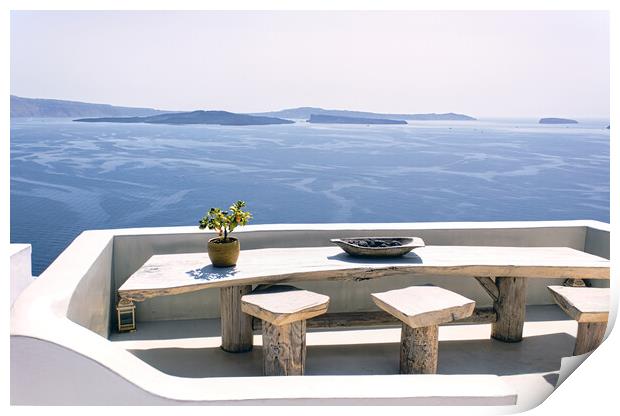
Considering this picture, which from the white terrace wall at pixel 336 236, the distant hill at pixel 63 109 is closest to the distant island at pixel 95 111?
the distant hill at pixel 63 109

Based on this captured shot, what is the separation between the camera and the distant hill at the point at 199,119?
75.9m

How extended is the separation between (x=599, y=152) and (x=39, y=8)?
6737 centimetres

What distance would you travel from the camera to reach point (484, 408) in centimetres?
196

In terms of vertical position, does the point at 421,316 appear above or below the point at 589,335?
above

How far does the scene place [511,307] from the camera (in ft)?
10.9

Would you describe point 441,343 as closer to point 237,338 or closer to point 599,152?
point 237,338

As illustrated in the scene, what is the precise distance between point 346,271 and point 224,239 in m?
0.66

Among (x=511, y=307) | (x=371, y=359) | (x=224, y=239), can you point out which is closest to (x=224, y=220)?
(x=224, y=239)

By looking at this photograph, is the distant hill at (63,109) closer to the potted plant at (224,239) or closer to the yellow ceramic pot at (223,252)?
the potted plant at (224,239)

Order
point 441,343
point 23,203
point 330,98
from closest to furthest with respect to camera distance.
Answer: point 441,343 → point 23,203 → point 330,98

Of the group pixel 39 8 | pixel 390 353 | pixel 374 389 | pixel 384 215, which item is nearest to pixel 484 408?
pixel 374 389

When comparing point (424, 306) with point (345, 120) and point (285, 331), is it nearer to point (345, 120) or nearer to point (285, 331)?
point (285, 331)

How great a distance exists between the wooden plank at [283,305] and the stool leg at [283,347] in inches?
3.3
